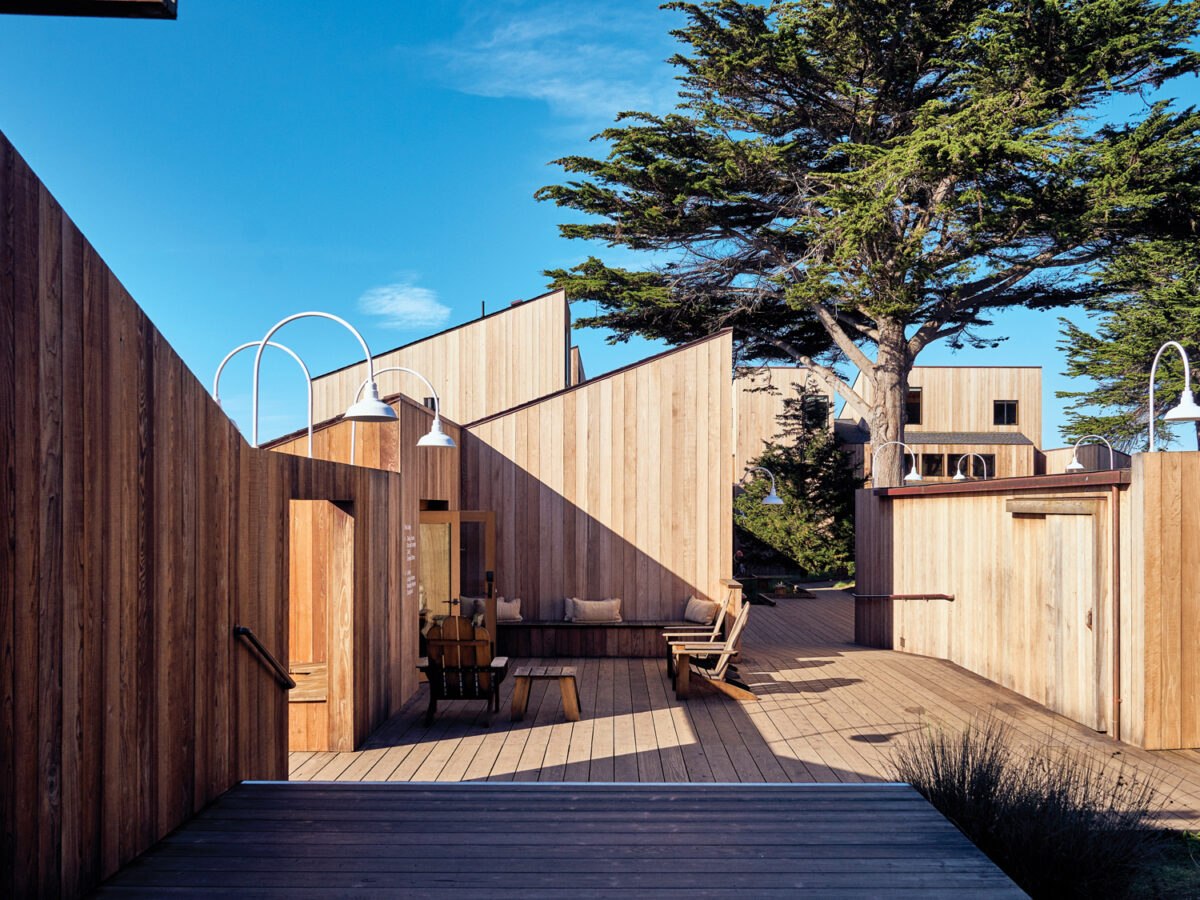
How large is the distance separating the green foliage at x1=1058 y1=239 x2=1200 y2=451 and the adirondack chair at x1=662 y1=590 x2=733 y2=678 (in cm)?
1060

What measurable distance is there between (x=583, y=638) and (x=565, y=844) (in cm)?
733

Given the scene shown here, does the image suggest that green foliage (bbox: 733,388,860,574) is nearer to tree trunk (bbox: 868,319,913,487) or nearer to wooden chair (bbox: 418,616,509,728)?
tree trunk (bbox: 868,319,913,487)

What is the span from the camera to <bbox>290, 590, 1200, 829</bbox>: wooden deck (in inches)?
231

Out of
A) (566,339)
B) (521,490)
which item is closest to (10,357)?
(521,490)

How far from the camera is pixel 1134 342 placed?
66.8 ft

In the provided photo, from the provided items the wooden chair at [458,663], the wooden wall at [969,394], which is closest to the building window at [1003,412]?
the wooden wall at [969,394]

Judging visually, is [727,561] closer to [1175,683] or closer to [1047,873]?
[1175,683]

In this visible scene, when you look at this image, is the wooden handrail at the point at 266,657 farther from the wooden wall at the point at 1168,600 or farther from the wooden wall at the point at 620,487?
the wooden wall at the point at 1168,600

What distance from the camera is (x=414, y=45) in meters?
15.5

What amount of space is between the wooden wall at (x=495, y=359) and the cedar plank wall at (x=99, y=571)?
11.3 metres

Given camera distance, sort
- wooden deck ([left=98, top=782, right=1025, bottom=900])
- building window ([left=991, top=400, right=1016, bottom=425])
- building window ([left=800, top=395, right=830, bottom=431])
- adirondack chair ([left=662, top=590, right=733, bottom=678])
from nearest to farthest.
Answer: wooden deck ([left=98, top=782, right=1025, bottom=900]), adirondack chair ([left=662, top=590, right=733, bottom=678]), building window ([left=800, top=395, right=830, bottom=431]), building window ([left=991, top=400, right=1016, bottom=425])

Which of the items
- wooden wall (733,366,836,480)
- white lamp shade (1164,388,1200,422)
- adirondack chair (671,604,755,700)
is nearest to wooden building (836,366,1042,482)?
wooden wall (733,366,836,480)

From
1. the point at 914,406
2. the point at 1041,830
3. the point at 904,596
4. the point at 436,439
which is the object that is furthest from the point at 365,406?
the point at 914,406

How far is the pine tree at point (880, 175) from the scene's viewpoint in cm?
1230
